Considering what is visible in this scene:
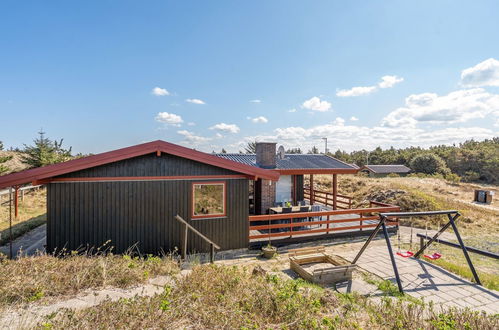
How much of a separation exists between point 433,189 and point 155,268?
23.2m

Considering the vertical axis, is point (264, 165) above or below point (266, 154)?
below

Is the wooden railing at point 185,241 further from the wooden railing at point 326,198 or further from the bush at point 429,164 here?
the bush at point 429,164

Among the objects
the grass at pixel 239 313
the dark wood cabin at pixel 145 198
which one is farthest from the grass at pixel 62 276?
the dark wood cabin at pixel 145 198

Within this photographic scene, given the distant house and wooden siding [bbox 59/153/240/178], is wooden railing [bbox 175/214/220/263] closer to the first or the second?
wooden siding [bbox 59/153/240/178]

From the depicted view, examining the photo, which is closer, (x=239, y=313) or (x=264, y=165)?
(x=239, y=313)

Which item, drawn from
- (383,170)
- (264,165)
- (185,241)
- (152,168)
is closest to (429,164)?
(383,170)

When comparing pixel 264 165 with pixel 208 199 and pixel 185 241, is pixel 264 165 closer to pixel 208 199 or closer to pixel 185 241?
pixel 208 199

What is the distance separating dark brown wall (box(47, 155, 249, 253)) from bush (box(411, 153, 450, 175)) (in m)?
38.1

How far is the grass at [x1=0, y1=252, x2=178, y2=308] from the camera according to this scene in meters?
3.54

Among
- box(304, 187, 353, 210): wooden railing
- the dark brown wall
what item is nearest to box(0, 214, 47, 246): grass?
the dark brown wall

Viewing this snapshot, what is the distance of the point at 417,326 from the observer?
10.9 feet

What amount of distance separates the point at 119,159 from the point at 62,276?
10.4ft

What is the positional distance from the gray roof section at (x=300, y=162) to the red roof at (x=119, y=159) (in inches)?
121

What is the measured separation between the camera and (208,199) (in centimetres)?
762
